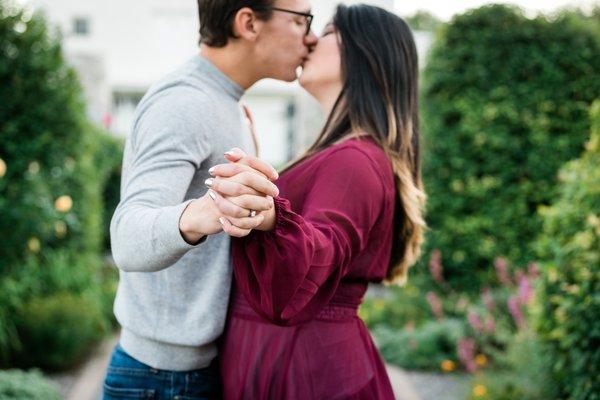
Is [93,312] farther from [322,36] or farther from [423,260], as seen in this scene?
[322,36]

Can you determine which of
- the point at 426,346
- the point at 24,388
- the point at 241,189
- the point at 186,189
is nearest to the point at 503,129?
the point at 426,346

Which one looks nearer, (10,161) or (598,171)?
(598,171)

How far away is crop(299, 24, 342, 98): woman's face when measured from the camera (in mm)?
2262

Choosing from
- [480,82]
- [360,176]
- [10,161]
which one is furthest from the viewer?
[480,82]

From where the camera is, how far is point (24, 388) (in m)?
4.00

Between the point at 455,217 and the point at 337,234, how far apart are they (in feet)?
18.3

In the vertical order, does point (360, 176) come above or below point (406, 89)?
below

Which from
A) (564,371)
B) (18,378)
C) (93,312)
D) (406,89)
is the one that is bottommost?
(93,312)

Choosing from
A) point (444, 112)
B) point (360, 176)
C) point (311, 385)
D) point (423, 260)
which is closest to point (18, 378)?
point (311, 385)

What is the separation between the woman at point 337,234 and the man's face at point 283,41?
9 centimetres

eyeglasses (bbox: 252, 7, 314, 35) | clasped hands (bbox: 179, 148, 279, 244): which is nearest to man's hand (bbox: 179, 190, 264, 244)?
clasped hands (bbox: 179, 148, 279, 244)

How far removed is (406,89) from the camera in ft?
7.45

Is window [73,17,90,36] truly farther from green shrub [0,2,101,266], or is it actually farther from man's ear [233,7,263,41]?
man's ear [233,7,263,41]

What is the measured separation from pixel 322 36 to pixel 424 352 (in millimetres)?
4100
